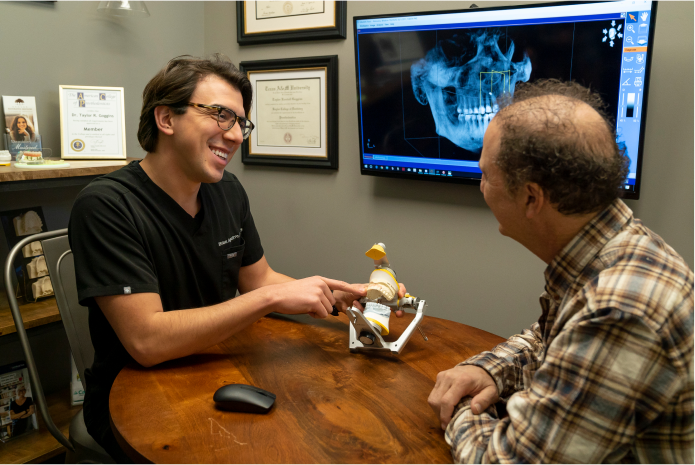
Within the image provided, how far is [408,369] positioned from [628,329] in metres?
0.66

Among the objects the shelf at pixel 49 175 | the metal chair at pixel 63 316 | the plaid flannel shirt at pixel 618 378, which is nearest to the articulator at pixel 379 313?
the plaid flannel shirt at pixel 618 378

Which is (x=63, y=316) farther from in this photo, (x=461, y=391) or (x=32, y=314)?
(x=461, y=391)

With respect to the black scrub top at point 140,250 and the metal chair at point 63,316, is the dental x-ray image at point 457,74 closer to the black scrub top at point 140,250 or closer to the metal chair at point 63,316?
the black scrub top at point 140,250

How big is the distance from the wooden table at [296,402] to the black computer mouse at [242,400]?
0.02m

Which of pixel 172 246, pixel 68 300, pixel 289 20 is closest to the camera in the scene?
pixel 172 246

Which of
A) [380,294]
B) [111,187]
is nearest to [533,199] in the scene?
[380,294]

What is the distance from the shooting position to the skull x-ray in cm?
209

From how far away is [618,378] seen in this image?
2.42 feet

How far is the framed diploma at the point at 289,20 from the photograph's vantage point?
8.67 ft

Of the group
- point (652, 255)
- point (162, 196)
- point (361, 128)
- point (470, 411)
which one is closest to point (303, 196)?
point (361, 128)

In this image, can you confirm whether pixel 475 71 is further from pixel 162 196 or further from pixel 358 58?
pixel 162 196

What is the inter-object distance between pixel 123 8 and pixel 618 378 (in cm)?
279

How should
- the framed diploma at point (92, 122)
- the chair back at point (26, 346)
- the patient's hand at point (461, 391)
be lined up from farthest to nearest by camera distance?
1. the framed diploma at point (92, 122)
2. the chair back at point (26, 346)
3. the patient's hand at point (461, 391)

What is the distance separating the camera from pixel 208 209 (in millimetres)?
1675
